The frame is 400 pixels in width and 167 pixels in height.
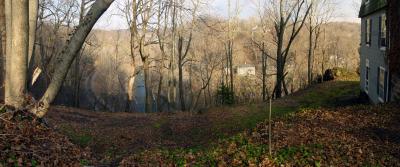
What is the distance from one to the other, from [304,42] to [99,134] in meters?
54.4

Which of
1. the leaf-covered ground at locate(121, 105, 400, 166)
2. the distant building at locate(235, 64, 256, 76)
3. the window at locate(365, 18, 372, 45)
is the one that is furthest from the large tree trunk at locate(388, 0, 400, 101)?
the distant building at locate(235, 64, 256, 76)

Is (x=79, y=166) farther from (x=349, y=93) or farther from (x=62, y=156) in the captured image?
(x=349, y=93)

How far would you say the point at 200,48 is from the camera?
56500 millimetres

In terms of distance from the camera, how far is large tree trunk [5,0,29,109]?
23.0 feet

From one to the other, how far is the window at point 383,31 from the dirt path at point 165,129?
5.93 meters

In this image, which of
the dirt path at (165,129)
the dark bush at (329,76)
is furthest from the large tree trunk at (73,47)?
the dark bush at (329,76)

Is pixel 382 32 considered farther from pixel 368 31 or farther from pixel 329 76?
pixel 329 76

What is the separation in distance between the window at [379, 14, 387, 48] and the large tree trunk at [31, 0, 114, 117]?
1326cm

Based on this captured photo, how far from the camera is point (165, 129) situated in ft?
55.8

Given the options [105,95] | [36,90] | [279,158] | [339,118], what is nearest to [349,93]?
[339,118]

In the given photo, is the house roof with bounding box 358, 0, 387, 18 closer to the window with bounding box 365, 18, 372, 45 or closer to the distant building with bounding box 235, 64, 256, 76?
the window with bounding box 365, 18, 372, 45

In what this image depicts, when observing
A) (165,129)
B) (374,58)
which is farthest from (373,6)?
(165,129)

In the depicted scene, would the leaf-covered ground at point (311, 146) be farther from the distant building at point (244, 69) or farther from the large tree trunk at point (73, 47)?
the distant building at point (244, 69)

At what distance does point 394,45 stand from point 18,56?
41.8 ft
